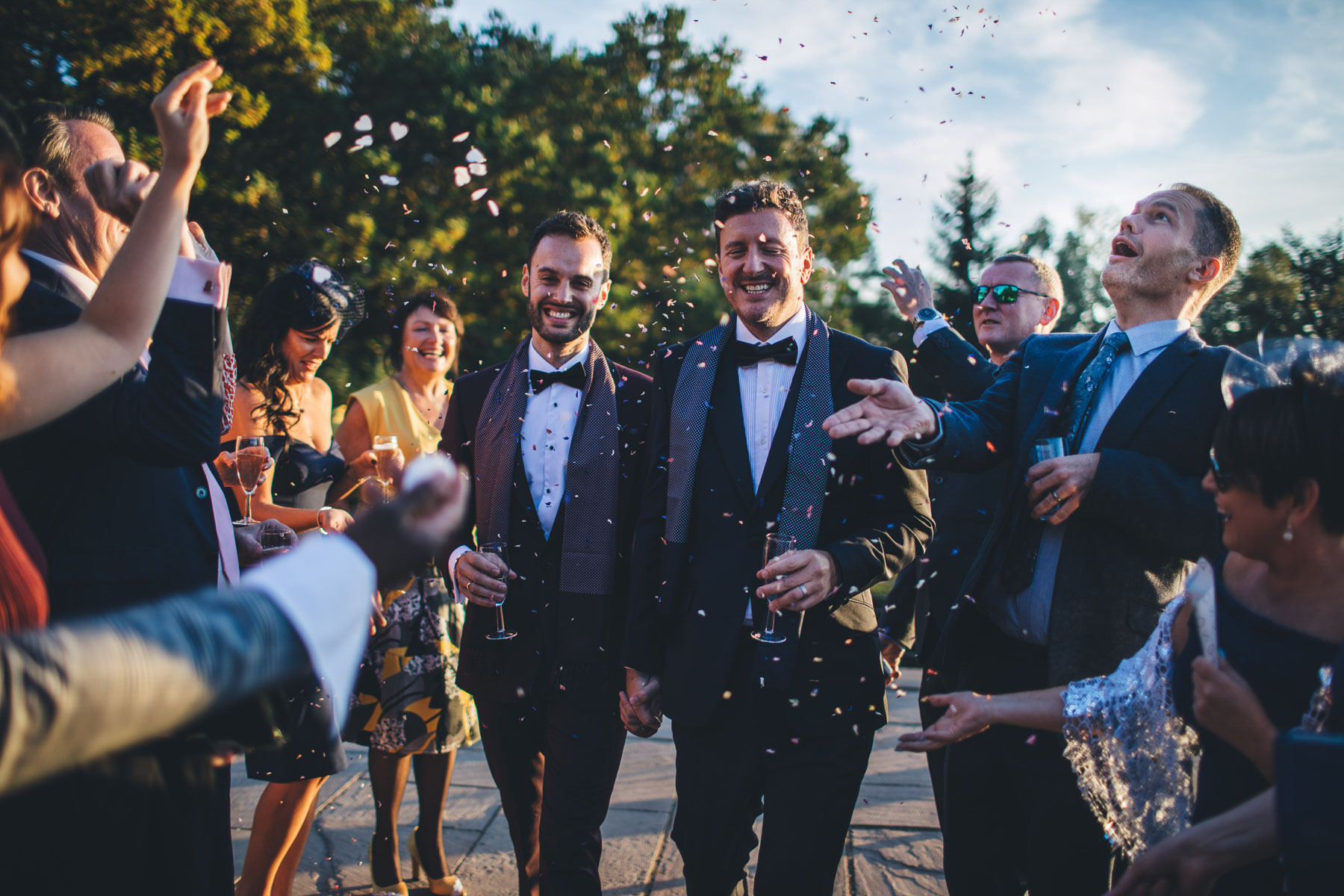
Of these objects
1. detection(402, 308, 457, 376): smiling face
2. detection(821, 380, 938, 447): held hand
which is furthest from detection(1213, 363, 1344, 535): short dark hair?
detection(402, 308, 457, 376): smiling face

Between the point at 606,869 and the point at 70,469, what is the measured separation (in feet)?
9.74

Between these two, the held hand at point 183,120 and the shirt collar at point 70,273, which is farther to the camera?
the shirt collar at point 70,273

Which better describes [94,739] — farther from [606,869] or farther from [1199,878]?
[606,869]

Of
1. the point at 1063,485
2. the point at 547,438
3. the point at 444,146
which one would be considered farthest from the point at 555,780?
the point at 444,146

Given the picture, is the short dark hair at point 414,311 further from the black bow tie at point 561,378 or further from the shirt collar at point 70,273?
the shirt collar at point 70,273

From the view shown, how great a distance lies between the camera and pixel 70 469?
5.73 feet

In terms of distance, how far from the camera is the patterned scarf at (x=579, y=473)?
305 cm

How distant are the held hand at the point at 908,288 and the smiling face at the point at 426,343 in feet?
7.90

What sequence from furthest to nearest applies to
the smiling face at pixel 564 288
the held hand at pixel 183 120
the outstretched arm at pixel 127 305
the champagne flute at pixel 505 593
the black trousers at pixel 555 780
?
the smiling face at pixel 564 288
the champagne flute at pixel 505 593
the black trousers at pixel 555 780
the held hand at pixel 183 120
the outstretched arm at pixel 127 305

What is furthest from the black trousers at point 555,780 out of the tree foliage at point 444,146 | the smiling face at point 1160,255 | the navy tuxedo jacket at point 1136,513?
the tree foliage at point 444,146

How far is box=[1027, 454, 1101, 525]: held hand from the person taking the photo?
2402 millimetres

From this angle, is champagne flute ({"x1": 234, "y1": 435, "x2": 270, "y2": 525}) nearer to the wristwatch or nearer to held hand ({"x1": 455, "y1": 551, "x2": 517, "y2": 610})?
held hand ({"x1": 455, "y1": 551, "x2": 517, "y2": 610})

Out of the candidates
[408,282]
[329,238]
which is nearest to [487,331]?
[408,282]

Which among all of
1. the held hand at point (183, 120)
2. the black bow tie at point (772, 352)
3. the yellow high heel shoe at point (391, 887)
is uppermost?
the held hand at point (183, 120)
